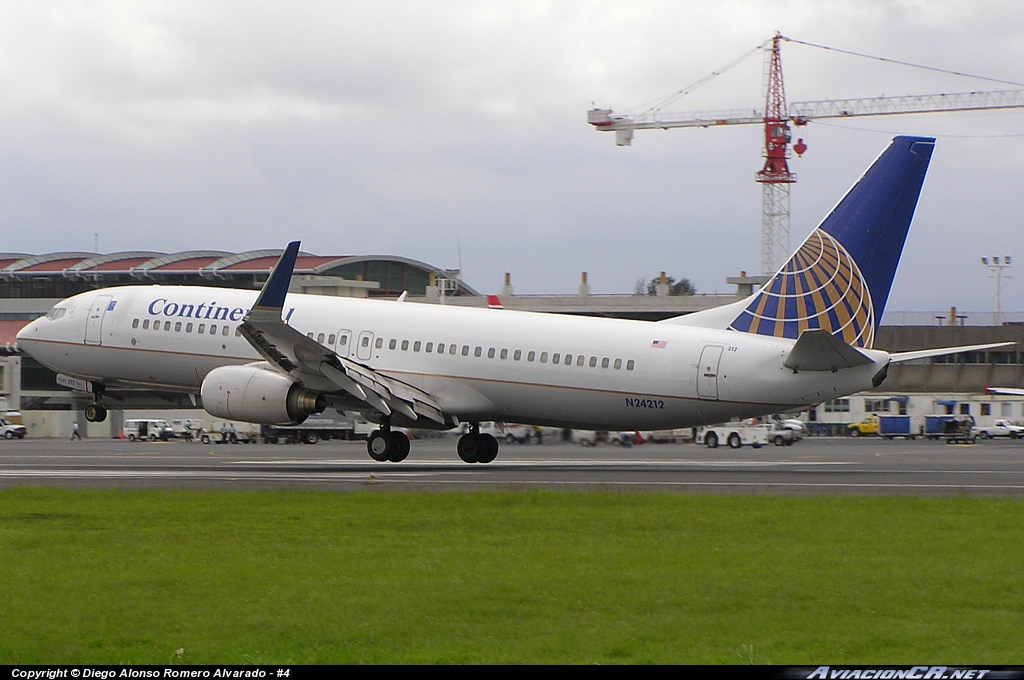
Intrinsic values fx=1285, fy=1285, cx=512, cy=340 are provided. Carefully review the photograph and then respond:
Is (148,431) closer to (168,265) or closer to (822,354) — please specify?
(168,265)

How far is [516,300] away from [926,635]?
106 m

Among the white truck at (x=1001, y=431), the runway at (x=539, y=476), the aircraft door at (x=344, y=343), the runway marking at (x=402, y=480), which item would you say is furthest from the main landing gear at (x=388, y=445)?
the white truck at (x=1001, y=431)

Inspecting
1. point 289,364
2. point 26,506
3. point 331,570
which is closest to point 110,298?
point 289,364

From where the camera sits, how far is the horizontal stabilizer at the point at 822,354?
3138cm

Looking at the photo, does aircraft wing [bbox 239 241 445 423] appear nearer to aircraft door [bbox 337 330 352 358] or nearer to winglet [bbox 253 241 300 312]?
winglet [bbox 253 241 300 312]

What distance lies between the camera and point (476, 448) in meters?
38.8

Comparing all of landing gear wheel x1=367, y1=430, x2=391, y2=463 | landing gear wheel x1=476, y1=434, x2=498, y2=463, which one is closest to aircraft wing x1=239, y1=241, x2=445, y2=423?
landing gear wheel x1=367, y1=430, x2=391, y2=463

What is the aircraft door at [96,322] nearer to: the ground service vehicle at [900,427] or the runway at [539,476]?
the runway at [539,476]

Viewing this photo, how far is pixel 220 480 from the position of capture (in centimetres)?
2962

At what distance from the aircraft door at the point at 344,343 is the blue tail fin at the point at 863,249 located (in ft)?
42.0

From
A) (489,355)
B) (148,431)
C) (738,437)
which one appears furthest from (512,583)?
(148,431)

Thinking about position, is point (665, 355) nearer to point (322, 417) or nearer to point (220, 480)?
point (220, 480)

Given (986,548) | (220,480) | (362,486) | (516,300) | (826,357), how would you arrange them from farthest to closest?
1. (516,300)
2. (826,357)
3. (220,480)
4. (362,486)
5. (986,548)

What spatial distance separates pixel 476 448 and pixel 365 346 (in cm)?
459
